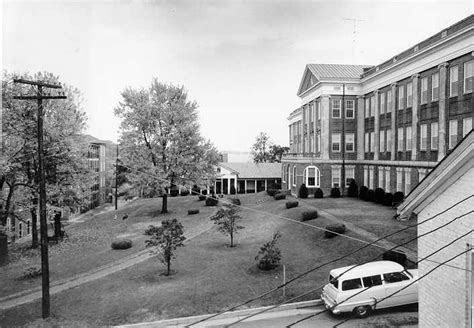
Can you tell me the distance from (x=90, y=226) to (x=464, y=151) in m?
41.1

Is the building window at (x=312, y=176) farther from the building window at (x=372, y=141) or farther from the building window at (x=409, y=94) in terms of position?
the building window at (x=409, y=94)

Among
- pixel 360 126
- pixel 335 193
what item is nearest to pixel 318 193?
pixel 335 193

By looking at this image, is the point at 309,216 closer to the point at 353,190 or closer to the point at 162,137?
the point at 353,190

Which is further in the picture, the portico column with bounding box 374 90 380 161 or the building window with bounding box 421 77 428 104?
the portico column with bounding box 374 90 380 161

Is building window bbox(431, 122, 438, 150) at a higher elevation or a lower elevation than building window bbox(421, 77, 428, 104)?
lower

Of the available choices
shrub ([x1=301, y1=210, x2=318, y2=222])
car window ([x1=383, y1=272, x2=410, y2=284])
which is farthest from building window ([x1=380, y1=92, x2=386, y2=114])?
car window ([x1=383, y1=272, x2=410, y2=284])

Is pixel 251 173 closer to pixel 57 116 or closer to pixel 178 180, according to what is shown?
→ pixel 178 180

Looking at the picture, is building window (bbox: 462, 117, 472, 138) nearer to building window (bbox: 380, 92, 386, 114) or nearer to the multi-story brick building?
the multi-story brick building

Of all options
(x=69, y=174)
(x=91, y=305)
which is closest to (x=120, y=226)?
(x=69, y=174)

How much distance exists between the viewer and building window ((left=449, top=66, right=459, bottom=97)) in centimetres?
2833

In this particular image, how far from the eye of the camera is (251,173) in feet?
224

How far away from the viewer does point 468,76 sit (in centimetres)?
2719

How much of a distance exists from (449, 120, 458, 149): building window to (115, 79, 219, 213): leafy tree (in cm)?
2366

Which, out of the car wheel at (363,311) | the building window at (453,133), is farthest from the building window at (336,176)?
the car wheel at (363,311)
